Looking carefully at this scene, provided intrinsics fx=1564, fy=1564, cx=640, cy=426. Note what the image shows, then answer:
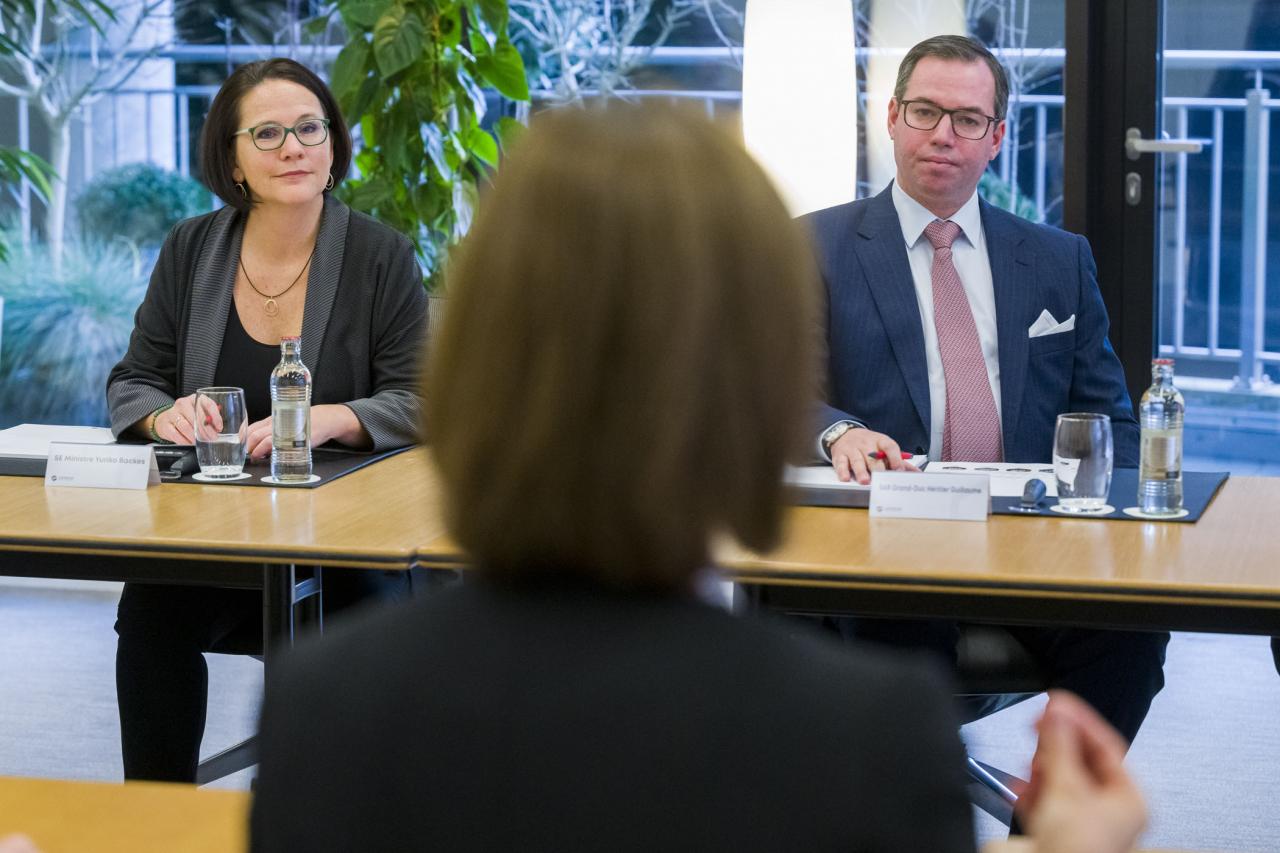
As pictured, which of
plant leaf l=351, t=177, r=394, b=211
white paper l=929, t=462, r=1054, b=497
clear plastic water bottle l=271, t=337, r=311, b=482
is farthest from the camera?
plant leaf l=351, t=177, r=394, b=211

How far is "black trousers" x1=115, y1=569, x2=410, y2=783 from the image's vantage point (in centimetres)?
267

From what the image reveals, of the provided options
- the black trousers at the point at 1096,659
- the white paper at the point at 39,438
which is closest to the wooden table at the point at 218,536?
the white paper at the point at 39,438

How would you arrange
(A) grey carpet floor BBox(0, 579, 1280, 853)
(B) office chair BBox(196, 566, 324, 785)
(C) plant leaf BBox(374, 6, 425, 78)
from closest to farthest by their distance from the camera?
(B) office chair BBox(196, 566, 324, 785) → (A) grey carpet floor BBox(0, 579, 1280, 853) → (C) plant leaf BBox(374, 6, 425, 78)

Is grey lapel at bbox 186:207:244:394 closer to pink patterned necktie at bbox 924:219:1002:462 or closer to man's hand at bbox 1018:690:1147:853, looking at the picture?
pink patterned necktie at bbox 924:219:1002:462

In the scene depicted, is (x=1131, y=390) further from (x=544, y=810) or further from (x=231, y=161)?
(x=544, y=810)

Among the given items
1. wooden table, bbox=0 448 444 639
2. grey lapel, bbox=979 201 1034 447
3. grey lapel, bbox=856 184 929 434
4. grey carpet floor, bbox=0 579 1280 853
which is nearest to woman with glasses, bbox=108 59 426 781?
wooden table, bbox=0 448 444 639

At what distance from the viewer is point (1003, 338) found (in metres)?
2.94

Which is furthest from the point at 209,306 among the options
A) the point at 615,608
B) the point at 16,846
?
the point at 615,608

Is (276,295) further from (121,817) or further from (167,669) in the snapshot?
(121,817)

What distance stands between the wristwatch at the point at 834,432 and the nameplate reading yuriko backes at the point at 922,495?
0.33 m

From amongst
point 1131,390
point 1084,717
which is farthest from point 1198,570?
point 1131,390

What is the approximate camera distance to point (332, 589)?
8.98ft

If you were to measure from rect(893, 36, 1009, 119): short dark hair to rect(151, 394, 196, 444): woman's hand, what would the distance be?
1.47 m

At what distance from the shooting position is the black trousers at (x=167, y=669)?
2.67m
